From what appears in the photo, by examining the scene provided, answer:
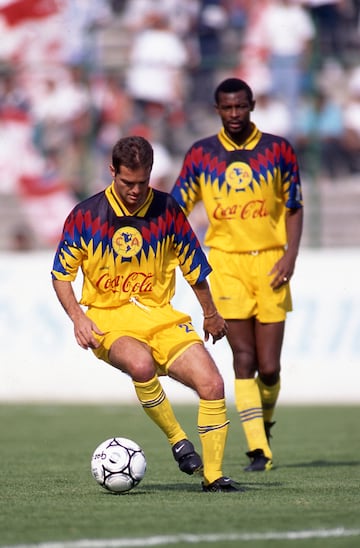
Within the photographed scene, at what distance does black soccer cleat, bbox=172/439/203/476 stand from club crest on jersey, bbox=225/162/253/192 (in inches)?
85.0

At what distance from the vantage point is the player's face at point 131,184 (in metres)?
6.33

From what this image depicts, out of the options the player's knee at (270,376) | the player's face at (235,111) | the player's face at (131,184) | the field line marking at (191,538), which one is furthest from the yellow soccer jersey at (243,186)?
the field line marking at (191,538)

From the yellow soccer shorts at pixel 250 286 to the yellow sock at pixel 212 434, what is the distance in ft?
5.79

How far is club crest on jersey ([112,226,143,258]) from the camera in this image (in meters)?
6.66

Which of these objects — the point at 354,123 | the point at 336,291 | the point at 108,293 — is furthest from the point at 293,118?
the point at 108,293

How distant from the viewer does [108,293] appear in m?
6.80

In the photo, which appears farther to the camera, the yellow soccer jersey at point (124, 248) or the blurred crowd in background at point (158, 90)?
the blurred crowd in background at point (158, 90)

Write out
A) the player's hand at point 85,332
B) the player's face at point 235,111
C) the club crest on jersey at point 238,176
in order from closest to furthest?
1. the player's hand at point 85,332
2. the player's face at point 235,111
3. the club crest on jersey at point 238,176

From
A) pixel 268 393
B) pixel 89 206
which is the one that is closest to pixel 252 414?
pixel 268 393

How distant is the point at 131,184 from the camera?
6.40 metres

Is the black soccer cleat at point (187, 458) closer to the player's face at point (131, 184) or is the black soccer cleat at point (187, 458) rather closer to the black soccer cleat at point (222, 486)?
the black soccer cleat at point (222, 486)

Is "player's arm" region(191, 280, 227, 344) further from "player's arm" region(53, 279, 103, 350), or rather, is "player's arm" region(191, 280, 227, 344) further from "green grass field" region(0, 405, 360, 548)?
"green grass field" region(0, 405, 360, 548)

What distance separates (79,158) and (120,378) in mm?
3127

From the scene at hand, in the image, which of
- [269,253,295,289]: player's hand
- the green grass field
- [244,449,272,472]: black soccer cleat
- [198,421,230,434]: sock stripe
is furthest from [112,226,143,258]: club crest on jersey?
[244,449,272,472]: black soccer cleat
